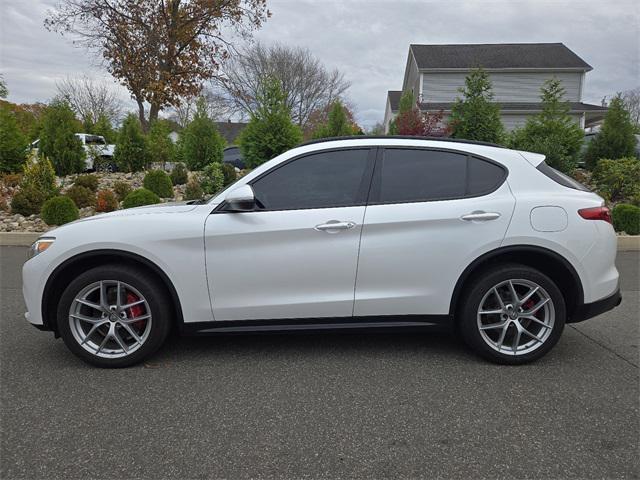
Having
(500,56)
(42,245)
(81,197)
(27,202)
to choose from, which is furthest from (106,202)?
(500,56)

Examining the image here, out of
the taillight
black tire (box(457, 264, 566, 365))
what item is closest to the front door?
black tire (box(457, 264, 566, 365))

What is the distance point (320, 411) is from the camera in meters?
2.73

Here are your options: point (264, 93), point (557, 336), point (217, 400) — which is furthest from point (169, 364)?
point (264, 93)

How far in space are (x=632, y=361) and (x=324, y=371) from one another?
243cm

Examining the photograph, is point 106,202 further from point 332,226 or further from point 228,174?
point 332,226

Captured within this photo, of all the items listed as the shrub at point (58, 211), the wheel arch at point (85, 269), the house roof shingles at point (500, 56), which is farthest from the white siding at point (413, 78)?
the wheel arch at point (85, 269)

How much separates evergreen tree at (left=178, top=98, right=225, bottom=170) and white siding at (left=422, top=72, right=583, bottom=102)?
1782 centimetres

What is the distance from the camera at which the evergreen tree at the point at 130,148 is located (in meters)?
12.9

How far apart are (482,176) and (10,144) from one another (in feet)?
43.6

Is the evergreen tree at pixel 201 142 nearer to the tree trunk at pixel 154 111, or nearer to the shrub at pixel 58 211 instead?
the shrub at pixel 58 211

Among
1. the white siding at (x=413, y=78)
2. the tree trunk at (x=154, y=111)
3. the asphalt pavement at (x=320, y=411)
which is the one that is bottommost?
the asphalt pavement at (x=320, y=411)

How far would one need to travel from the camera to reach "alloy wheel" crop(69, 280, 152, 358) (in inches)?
128

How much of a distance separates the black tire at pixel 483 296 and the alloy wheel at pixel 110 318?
7.72 feet

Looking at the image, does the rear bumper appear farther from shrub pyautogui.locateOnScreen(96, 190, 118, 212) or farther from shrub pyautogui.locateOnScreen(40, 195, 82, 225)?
shrub pyautogui.locateOnScreen(96, 190, 118, 212)
